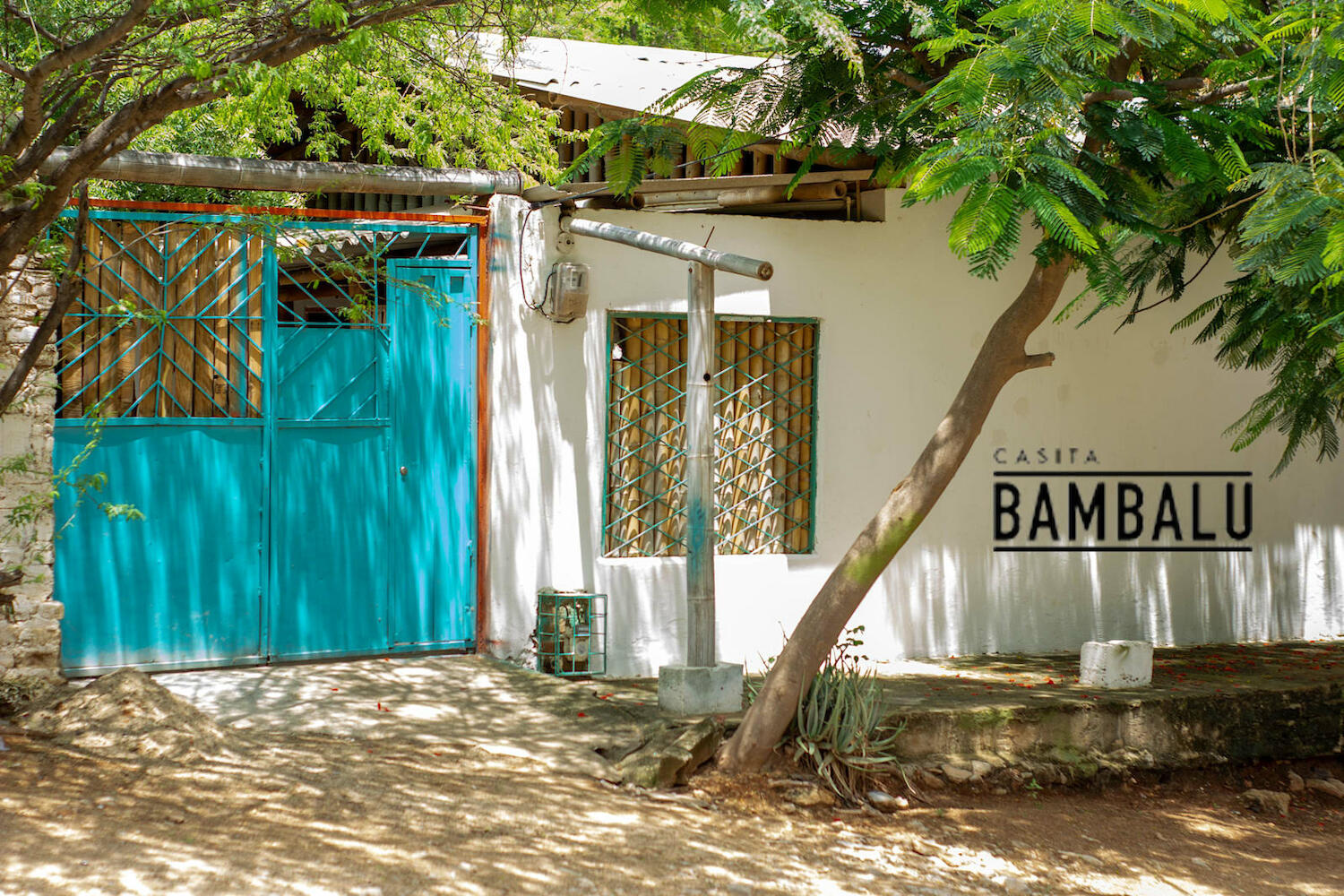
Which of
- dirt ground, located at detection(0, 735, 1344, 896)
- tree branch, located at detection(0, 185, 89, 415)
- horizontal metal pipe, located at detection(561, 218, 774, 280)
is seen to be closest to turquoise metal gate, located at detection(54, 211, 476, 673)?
horizontal metal pipe, located at detection(561, 218, 774, 280)

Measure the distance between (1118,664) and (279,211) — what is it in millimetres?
5648

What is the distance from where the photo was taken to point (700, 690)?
6.57 m

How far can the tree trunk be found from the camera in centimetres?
612

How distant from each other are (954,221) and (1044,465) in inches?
193

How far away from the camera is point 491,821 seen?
202 inches

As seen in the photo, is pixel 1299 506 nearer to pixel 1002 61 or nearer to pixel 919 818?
pixel 919 818

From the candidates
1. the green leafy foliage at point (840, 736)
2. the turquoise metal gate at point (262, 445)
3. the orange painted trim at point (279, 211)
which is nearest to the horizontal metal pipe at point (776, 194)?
the orange painted trim at point (279, 211)

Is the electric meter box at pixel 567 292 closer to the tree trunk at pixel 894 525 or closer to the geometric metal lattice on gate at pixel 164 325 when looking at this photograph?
the geometric metal lattice on gate at pixel 164 325

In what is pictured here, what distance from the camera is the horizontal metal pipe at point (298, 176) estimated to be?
22.1ft

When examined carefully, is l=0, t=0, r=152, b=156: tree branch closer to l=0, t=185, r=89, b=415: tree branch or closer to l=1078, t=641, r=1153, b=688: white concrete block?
l=0, t=185, r=89, b=415: tree branch

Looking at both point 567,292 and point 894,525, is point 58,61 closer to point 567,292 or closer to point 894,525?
point 567,292

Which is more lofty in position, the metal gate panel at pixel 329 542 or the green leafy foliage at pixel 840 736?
the metal gate panel at pixel 329 542

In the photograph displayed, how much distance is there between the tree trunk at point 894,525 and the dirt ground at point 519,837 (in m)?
0.34

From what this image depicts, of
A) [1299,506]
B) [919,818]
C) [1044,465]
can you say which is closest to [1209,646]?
[1299,506]
